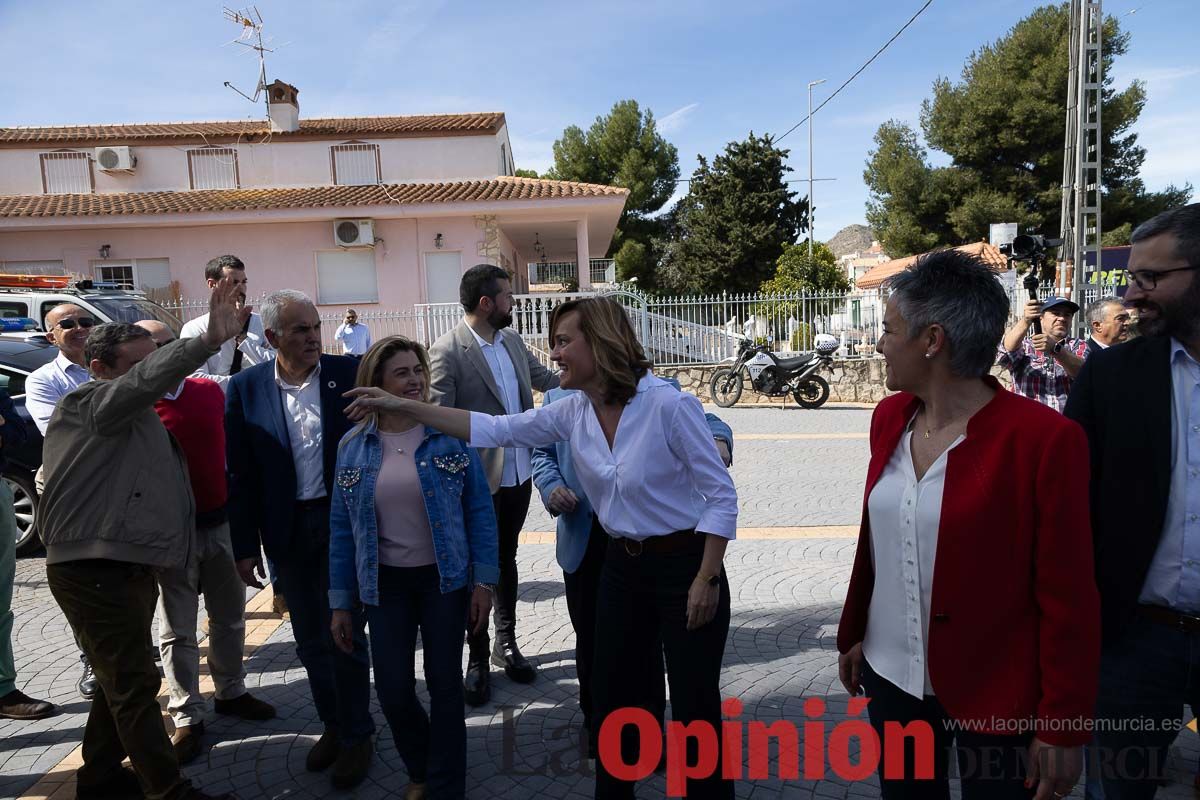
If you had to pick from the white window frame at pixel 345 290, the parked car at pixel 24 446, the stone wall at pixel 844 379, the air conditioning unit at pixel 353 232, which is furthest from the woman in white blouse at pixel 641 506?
the white window frame at pixel 345 290

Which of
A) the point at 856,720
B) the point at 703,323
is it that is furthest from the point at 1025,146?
the point at 856,720

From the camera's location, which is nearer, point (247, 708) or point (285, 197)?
point (247, 708)

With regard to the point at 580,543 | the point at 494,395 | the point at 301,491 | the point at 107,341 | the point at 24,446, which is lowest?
the point at 580,543

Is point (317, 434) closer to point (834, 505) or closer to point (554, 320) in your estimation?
point (554, 320)

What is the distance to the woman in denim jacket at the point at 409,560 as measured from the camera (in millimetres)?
2775

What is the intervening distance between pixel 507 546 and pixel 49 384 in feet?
9.57

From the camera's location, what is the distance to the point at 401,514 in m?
2.81

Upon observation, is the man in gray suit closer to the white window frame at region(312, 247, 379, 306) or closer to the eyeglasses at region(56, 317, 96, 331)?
the eyeglasses at region(56, 317, 96, 331)

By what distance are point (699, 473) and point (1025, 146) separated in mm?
32920

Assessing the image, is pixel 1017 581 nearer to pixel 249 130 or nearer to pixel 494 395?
pixel 494 395

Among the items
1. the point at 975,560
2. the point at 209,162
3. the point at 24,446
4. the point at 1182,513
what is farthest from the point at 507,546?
the point at 209,162

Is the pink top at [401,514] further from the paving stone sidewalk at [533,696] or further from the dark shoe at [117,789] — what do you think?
the dark shoe at [117,789]

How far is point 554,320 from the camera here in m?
2.67

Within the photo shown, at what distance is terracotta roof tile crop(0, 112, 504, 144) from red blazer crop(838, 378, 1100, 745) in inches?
799
